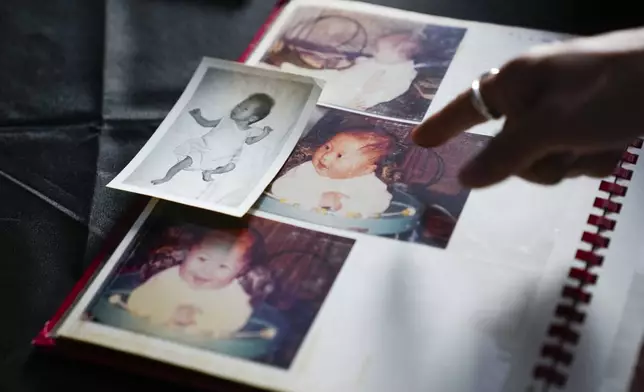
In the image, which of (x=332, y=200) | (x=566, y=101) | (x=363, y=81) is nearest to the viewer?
(x=566, y=101)

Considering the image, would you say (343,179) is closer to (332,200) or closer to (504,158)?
(332,200)

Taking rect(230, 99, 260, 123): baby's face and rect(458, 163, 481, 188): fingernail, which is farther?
rect(230, 99, 260, 123): baby's face

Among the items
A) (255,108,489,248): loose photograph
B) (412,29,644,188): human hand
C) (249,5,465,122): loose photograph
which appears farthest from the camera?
(249,5,465,122): loose photograph

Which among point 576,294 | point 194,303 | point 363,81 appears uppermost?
point 363,81

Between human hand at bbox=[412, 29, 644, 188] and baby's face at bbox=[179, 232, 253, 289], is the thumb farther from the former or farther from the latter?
baby's face at bbox=[179, 232, 253, 289]

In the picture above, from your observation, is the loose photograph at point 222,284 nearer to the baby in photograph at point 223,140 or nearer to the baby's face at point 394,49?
the baby in photograph at point 223,140

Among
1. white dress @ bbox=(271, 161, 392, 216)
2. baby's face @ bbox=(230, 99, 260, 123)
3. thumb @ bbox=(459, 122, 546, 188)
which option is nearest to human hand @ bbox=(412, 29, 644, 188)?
thumb @ bbox=(459, 122, 546, 188)

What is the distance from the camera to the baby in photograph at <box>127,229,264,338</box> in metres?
0.49

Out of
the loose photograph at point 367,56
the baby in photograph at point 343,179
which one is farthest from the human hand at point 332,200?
the loose photograph at point 367,56

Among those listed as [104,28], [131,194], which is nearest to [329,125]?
[131,194]

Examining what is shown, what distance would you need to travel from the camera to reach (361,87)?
2.21 ft

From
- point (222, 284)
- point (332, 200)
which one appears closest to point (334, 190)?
point (332, 200)

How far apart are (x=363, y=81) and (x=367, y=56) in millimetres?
35

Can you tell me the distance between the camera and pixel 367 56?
70 centimetres
